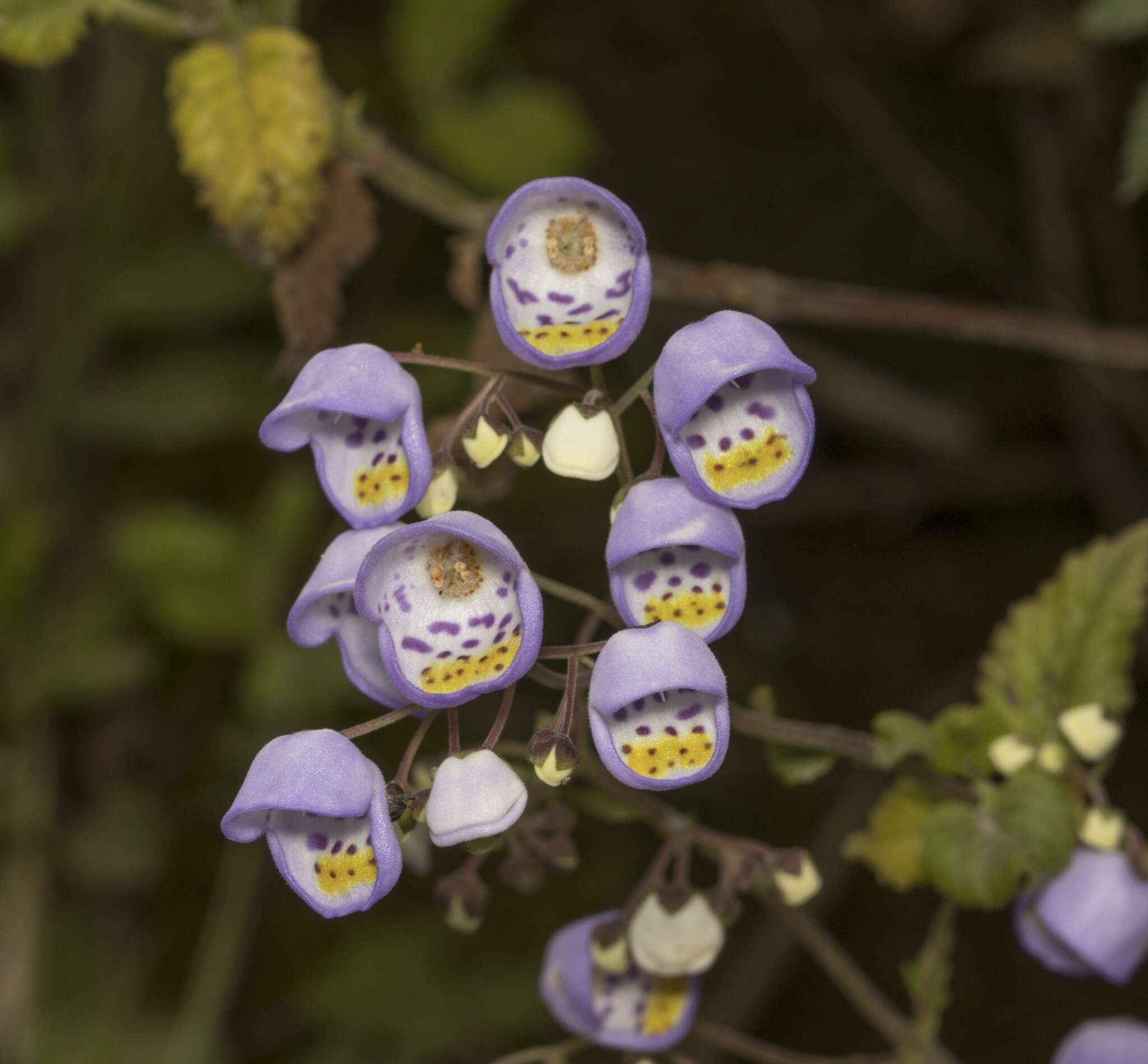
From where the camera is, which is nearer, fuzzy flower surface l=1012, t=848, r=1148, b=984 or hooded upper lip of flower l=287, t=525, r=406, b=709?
hooded upper lip of flower l=287, t=525, r=406, b=709

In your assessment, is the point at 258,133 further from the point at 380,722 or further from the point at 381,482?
the point at 380,722

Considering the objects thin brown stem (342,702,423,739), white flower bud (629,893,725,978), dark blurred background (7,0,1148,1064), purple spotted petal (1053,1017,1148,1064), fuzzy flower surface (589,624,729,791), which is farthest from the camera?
dark blurred background (7,0,1148,1064)

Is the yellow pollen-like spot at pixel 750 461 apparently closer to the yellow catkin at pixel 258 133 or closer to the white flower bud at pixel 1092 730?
the white flower bud at pixel 1092 730

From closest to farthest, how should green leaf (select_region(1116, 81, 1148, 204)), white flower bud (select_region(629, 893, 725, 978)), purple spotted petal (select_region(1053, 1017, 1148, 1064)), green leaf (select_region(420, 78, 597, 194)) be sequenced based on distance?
white flower bud (select_region(629, 893, 725, 978))
purple spotted petal (select_region(1053, 1017, 1148, 1064))
green leaf (select_region(1116, 81, 1148, 204))
green leaf (select_region(420, 78, 597, 194))

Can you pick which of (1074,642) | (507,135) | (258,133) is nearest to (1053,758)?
(1074,642)

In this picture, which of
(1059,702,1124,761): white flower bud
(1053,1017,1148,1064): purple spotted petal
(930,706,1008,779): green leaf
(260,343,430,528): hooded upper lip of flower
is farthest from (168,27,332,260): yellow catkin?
(1053,1017,1148,1064): purple spotted petal

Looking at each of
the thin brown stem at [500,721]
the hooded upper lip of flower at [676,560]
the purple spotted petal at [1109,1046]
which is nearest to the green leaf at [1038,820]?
the purple spotted petal at [1109,1046]

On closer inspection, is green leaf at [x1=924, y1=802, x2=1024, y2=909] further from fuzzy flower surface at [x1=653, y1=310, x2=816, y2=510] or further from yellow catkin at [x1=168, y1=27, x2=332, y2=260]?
yellow catkin at [x1=168, y1=27, x2=332, y2=260]
